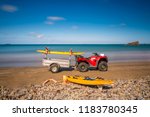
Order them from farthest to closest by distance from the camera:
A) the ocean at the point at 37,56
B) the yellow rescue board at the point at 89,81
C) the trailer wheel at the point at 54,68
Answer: the ocean at the point at 37,56
the trailer wheel at the point at 54,68
the yellow rescue board at the point at 89,81

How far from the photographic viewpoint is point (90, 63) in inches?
406

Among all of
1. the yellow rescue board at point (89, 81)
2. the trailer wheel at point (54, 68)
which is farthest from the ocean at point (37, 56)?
the yellow rescue board at point (89, 81)

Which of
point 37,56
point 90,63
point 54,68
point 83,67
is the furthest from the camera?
point 37,56

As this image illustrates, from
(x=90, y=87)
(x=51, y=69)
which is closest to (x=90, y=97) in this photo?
(x=90, y=87)

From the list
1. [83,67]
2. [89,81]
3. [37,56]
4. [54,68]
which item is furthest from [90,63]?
[37,56]

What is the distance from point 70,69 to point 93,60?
1.65 m

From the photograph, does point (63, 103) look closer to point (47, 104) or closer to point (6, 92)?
point (47, 104)

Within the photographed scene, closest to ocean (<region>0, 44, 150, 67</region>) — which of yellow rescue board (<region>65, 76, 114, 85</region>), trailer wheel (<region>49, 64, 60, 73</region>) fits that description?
trailer wheel (<region>49, 64, 60, 73</region>)

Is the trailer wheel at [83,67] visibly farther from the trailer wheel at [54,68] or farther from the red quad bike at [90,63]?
the trailer wheel at [54,68]

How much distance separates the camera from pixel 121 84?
7352 mm

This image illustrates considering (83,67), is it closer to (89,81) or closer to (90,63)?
(90,63)

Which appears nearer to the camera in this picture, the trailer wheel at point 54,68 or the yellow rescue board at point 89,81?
the yellow rescue board at point 89,81

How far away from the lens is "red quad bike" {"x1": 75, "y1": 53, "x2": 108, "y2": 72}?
400 inches

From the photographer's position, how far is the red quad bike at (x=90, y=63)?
10156mm
